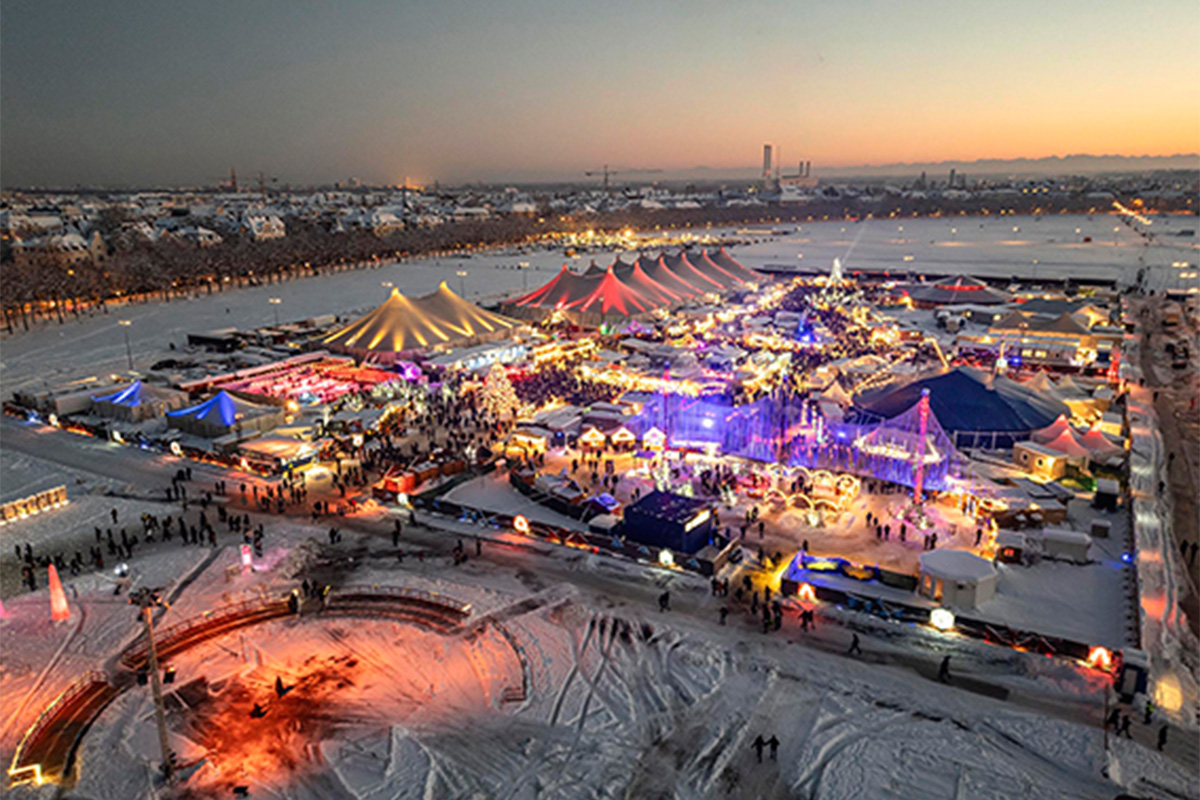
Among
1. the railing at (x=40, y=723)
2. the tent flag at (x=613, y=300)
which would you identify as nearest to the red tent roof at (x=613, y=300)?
the tent flag at (x=613, y=300)

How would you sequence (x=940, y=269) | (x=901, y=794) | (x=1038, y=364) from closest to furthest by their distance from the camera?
(x=901, y=794), (x=1038, y=364), (x=940, y=269)

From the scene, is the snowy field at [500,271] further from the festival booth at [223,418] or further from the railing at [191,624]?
the railing at [191,624]

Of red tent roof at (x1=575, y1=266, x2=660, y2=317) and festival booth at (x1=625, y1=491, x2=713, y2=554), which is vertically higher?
red tent roof at (x1=575, y1=266, x2=660, y2=317)

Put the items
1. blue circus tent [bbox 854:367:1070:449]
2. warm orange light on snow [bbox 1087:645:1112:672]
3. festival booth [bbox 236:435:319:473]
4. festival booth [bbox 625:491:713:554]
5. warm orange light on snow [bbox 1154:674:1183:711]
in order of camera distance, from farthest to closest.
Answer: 1. blue circus tent [bbox 854:367:1070:449]
2. festival booth [bbox 236:435:319:473]
3. festival booth [bbox 625:491:713:554]
4. warm orange light on snow [bbox 1087:645:1112:672]
5. warm orange light on snow [bbox 1154:674:1183:711]

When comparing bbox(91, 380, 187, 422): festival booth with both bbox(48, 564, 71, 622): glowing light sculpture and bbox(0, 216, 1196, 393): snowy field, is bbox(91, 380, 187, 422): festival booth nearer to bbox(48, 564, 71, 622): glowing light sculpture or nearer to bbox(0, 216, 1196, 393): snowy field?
bbox(0, 216, 1196, 393): snowy field

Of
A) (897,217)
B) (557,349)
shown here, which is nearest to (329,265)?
(557,349)

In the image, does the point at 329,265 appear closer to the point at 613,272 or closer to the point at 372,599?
the point at 613,272

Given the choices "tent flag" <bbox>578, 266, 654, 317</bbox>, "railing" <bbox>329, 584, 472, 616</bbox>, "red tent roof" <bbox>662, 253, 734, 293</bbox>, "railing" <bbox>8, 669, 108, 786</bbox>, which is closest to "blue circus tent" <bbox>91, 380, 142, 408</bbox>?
"railing" <bbox>329, 584, 472, 616</bbox>
